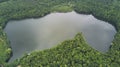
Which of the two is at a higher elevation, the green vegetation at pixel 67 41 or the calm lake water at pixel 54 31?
the green vegetation at pixel 67 41

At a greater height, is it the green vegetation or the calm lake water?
the green vegetation

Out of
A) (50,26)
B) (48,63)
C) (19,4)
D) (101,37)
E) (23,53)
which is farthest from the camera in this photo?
(19,4)

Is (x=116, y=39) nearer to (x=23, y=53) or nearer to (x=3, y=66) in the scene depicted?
(x=23, y=53)

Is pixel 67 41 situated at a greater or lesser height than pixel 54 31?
greater

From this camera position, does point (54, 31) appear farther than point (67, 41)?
Yes

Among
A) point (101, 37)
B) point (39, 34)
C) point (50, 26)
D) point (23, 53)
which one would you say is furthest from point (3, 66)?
point (101, 37)
